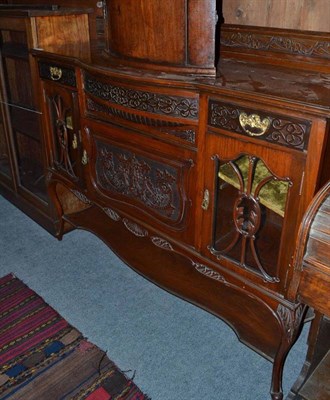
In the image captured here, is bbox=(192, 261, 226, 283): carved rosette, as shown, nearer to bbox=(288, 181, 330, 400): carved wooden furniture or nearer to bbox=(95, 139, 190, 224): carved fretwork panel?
bbox=(95, 139, 190, 224): carved fretwork panel

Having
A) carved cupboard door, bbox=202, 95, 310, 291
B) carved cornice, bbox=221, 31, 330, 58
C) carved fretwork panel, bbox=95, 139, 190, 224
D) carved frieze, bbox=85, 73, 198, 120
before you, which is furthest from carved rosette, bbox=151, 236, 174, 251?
carved cornice, bbox=221, 31, 330, 58

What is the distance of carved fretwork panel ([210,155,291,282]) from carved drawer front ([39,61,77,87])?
875 mm

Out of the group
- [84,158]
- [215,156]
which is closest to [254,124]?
[215,156]

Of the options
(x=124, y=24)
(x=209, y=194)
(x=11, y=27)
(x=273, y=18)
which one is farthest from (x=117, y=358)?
(x=11, y=27)

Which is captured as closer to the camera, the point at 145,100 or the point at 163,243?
the point at 145,100

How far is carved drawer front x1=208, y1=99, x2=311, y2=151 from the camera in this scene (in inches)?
48.4

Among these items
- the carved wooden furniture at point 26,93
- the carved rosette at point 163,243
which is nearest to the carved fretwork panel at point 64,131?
the carved wooden furniture at point 26,93

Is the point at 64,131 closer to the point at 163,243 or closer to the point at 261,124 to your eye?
the point at 163,243

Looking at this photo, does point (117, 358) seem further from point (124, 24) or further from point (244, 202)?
point (124, 24)

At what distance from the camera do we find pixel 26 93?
2584 millimetres

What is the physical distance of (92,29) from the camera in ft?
8.45

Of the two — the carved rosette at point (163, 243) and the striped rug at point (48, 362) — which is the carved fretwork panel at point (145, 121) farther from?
the striped rug at point (48, 362)

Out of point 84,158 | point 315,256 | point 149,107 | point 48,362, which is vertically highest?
point 149,107

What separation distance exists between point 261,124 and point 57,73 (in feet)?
3.93
